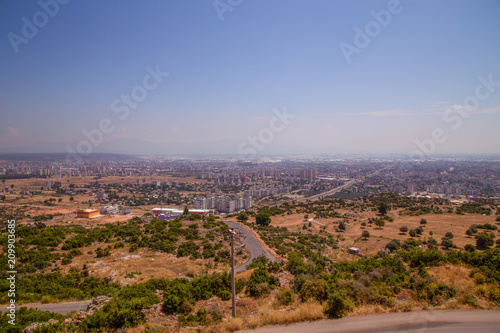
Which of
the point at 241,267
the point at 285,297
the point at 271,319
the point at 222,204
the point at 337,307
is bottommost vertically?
the point at 222,204

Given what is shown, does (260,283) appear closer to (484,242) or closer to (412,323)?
(412,323)

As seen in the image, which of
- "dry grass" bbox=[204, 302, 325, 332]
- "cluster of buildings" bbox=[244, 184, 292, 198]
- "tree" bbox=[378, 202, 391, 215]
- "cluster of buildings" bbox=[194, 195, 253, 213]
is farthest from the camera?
"cluster of buildings" bbox=[244, 184, 292, 198]

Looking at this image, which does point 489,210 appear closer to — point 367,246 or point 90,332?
point 367,246

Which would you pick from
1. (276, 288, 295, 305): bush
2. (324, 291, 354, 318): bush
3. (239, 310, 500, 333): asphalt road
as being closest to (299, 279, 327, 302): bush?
(276, 288, 295, 305): bush

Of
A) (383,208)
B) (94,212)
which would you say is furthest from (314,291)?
(94,212)

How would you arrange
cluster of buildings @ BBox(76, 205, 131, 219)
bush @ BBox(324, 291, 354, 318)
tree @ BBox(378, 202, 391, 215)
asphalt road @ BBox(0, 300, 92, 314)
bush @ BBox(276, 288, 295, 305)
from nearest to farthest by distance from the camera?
bush @ BBox(324, 291, 354, 318)
bush @ BBox(276, 288, 295, 305)
asphalt road @ BBox(0, 300, 92, 314)
tree @ BBox(378, 202, 391, 215)
cluster of buildings @ BBox(76, 205, 131, 219)

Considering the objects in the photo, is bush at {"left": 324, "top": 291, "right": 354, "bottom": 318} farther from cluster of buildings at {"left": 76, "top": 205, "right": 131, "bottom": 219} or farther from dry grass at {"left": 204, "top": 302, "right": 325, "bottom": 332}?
cluster of buildings at {"left": 76, "top": 205, "right": 131, "bottom": 219}

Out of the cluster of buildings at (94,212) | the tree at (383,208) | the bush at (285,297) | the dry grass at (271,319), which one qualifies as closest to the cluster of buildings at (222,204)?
the cluster of buildings at (94,212)

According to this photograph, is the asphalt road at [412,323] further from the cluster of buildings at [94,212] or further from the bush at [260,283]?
the cluster of buildings at [94,212]

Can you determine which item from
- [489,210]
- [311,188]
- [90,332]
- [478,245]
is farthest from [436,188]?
[90,332]
